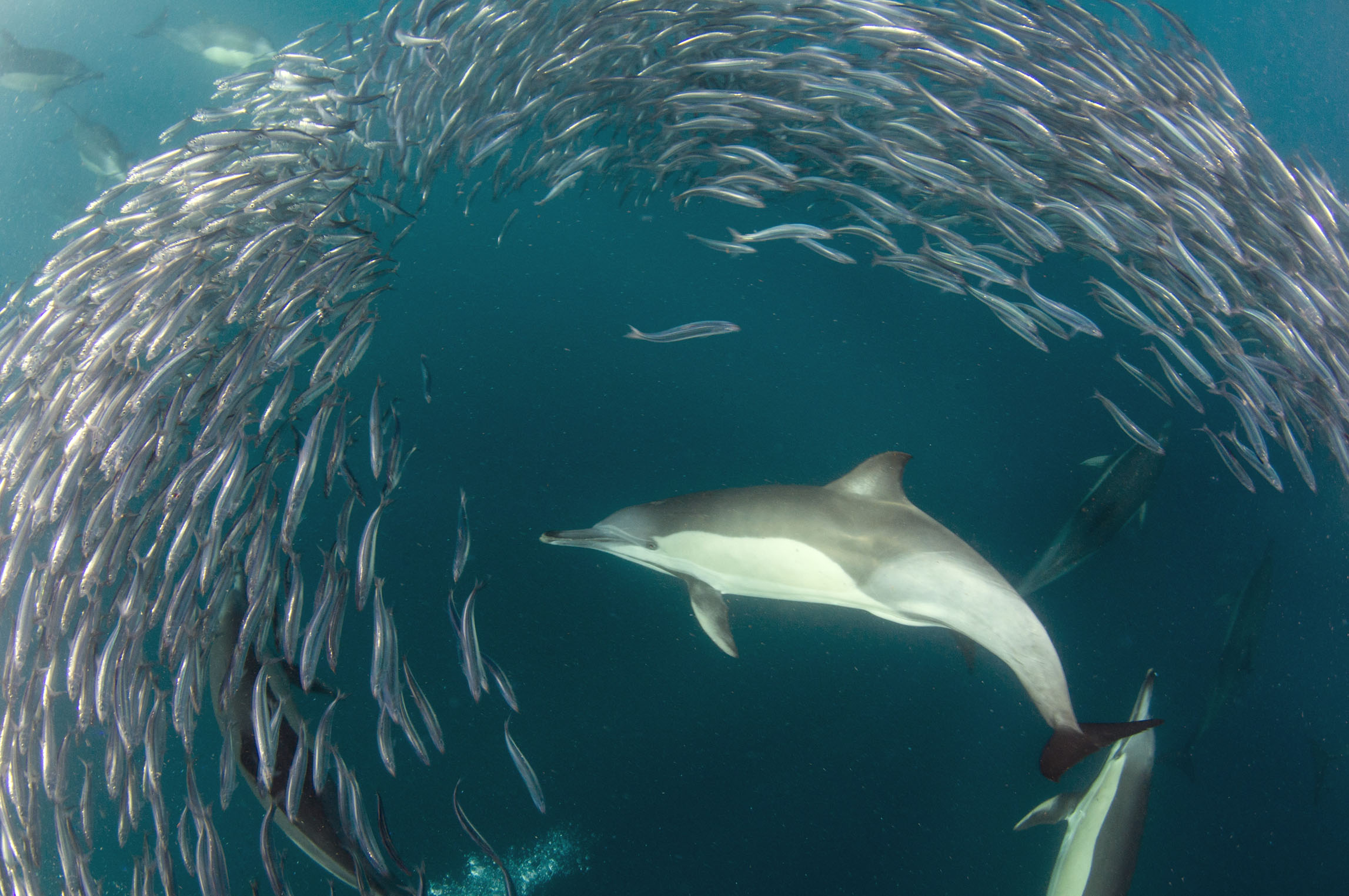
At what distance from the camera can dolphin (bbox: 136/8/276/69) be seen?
1170 centimetres

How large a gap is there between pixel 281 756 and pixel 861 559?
3.35 metres

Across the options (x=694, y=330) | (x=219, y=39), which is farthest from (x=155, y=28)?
(x=694, y=330)

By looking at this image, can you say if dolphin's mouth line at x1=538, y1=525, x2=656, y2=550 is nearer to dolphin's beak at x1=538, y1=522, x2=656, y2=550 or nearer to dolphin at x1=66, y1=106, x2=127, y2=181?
dolphin's beak at x1=538, y1=522, x2=656, y2=550

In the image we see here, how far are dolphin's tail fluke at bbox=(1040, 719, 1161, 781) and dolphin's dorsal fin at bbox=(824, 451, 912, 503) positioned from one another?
1257 millimetres

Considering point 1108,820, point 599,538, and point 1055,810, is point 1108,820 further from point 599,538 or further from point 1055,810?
point 599,538

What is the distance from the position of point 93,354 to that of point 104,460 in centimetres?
68

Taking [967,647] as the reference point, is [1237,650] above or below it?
below

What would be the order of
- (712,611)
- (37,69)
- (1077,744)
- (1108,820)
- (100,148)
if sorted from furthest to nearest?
(37,69), (100,148), (1108,820), (712,611), (1077,744)

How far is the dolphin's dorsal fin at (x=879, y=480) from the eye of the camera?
2920 millimetres

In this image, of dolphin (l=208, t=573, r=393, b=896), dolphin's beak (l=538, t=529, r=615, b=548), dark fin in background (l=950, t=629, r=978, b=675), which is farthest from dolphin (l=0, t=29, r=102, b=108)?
dark fin in background (l=950, t=629, r=978, b=675)

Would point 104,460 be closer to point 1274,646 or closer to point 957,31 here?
point 957,31

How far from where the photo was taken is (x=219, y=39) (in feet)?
38.8

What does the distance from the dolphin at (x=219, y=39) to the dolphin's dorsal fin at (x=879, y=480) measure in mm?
14932

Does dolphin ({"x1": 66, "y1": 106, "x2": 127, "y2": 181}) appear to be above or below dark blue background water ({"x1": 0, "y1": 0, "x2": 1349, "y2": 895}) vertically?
below
